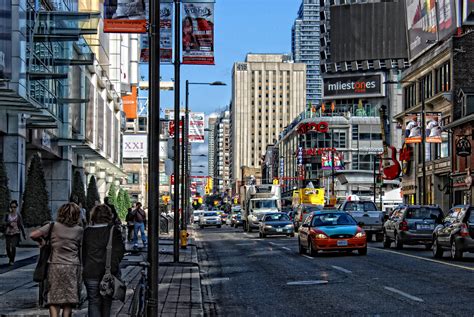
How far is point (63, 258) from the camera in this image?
10.3 m

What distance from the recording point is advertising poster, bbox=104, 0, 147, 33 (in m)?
11.8

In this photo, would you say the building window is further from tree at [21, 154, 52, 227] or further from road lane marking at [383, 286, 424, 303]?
road lane marking at [383, 286, 424, 303]

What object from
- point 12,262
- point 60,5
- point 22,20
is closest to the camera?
point 12,262

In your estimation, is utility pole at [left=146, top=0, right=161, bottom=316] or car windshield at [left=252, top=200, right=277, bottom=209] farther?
car windshield at [left=252, top=200, right=277, bottom=209]

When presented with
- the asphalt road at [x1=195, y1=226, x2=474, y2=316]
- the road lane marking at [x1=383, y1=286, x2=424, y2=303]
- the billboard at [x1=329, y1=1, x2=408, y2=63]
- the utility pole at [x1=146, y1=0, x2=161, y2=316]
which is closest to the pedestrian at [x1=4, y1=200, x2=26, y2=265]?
the asphalt road at [x1=195, y1=226, x2=474, y2=316]

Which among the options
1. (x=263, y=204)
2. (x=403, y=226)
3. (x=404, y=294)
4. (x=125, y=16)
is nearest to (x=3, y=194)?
(x=403, y=226)

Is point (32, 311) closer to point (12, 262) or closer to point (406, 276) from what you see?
point (406, 276)

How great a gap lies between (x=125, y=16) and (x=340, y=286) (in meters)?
8.35

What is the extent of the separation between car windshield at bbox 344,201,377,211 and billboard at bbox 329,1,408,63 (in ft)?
292

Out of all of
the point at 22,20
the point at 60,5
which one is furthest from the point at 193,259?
the point at 60,5

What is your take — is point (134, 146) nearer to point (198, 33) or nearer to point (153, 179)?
point (198, 33)

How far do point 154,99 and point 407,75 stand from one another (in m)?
76.9

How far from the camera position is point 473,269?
71.2 ft

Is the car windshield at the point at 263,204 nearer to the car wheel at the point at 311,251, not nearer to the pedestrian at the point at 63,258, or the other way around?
the car wheel at the point at 311,251
